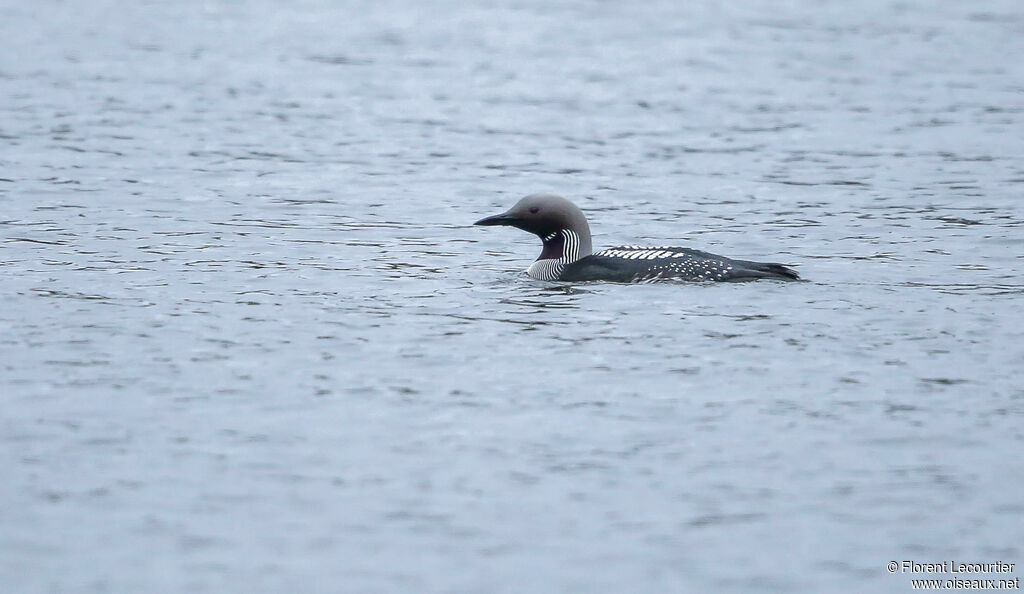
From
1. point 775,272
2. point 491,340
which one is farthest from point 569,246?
point 491,340

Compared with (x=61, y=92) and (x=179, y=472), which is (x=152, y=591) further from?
(x=61, y=92)

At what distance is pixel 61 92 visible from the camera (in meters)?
17.5

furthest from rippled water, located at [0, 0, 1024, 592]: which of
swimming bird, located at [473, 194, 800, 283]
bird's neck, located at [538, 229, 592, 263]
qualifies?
bird's neck, located at [538, 229, 592, 263]

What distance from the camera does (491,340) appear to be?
8484 mm

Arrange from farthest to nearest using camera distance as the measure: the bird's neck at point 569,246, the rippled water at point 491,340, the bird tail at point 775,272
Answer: the bird's neck at point 569,246 < the bird tail at point 775,272 < the rippled water at point 491,340

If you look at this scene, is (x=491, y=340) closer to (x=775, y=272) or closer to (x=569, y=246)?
(x=569, y=246)

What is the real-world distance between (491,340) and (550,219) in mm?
1973

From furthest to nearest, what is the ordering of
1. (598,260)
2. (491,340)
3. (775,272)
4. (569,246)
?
(569,246)
(598,260)
(775,272)
(491,340)

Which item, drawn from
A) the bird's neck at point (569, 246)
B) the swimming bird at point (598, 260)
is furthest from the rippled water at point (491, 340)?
the bird's neck at point (569, 246)

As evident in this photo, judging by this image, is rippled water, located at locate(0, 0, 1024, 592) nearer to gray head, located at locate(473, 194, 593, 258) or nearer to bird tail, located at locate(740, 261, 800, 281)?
bird tail, located at locate(740, 261, 800, 281)

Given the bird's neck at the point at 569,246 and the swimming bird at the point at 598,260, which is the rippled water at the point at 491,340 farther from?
the bird's neck at the point at 569,246

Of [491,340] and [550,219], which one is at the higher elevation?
[550,219]

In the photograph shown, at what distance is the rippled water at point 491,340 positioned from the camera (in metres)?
5.81

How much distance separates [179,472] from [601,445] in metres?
1.72
